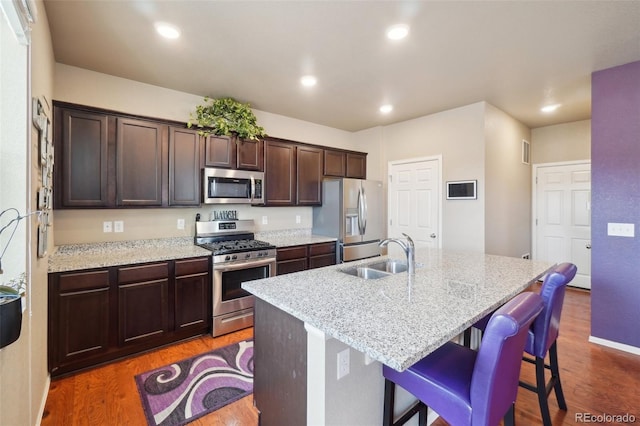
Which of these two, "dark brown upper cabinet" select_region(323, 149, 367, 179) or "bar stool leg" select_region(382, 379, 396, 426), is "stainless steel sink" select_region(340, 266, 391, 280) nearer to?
"bar stool leg" select_region(382, 379, 396, 426)

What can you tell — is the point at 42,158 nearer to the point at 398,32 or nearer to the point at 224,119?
the point at 224,119

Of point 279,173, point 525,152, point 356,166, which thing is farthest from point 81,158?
point 525,152

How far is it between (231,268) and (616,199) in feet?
12.8

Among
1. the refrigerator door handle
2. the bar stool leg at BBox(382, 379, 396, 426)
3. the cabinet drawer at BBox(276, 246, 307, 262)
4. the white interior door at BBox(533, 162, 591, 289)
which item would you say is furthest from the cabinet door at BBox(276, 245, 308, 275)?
the white interior door at BBox(533, 162, 591, 289)

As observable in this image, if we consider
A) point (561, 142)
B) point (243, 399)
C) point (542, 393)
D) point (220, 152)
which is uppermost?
point (561, 142)

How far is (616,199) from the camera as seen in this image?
111 inches

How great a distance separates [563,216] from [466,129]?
255 cm

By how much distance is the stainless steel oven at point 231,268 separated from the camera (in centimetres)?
303

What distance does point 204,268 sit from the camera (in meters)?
2.97

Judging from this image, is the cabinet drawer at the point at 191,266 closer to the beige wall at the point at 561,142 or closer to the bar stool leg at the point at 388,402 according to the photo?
the bar stool leg at the point at 388,402

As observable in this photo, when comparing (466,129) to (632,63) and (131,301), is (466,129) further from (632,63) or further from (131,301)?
(131,301)

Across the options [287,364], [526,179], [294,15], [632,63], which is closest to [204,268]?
[287,364]

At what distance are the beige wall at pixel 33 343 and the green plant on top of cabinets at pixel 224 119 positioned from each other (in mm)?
1375

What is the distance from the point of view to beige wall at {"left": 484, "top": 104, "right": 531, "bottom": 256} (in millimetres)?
3908
